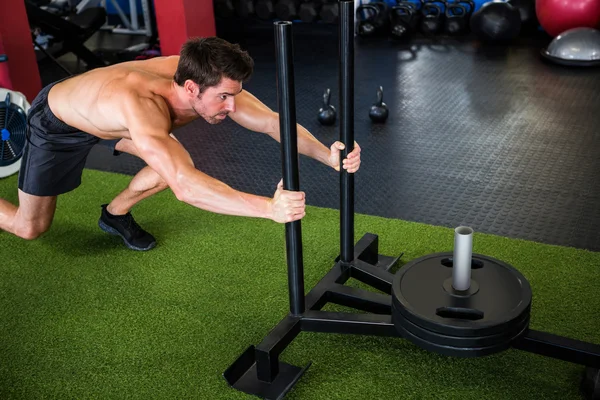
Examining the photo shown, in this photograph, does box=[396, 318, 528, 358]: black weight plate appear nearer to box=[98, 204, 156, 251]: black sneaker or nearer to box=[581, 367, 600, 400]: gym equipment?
box=[581, 367, 600, 400]: gym equipment

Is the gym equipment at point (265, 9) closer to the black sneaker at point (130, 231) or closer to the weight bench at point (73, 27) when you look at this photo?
the weight bench at point (73, 27)

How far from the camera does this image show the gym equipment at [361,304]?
1.73m

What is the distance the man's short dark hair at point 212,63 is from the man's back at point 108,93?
19 cm

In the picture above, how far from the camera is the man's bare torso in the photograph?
2.09 metres

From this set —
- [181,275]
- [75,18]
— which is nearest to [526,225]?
[181,275]

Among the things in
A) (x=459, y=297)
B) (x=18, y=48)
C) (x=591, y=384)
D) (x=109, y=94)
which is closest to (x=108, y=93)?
(x=109, y=94)

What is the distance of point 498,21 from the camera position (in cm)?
555

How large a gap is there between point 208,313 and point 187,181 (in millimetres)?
665

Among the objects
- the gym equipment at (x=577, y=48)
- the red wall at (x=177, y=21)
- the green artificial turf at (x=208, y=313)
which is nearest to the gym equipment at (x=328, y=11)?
the red wall at (x=177, y=21)

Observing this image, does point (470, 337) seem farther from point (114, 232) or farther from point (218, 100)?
point (114, 232)

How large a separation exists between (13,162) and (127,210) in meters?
Result: 1.07

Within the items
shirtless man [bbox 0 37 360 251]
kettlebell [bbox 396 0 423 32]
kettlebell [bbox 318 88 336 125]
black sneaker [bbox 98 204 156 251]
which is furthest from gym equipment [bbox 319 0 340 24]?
black sneaker [bbox 98 204 156 251]

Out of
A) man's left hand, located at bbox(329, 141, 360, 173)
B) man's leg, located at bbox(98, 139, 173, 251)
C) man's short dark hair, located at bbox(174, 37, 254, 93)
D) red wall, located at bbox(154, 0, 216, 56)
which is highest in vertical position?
man's short dark hair, located at bbox(174, 37, 254, 93)

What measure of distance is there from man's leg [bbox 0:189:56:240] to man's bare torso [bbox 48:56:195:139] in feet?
1.27
